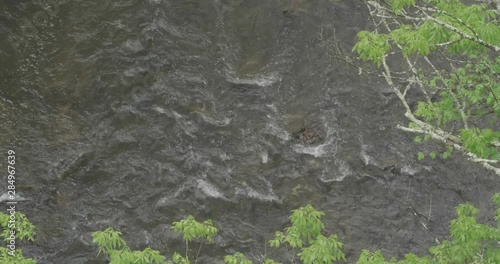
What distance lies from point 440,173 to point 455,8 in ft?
20.6

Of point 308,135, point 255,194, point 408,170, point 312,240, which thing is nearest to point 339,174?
point 308,135

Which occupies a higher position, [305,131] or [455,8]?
[455,8]

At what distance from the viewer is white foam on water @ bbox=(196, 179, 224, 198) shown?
12.5m

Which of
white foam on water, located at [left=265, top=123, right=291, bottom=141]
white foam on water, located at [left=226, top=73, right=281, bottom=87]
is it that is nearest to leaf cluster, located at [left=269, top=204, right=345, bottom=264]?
white foam on water, located at [left=265, top=123, right=291, bottom=141]

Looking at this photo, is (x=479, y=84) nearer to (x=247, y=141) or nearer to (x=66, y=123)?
(x=247, y=141)

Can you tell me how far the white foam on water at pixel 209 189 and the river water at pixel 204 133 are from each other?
2cm

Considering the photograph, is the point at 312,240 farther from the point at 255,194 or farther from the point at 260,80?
the point at 260,80

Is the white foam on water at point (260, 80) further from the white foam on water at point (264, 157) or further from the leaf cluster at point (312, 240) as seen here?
the leaf cluster at point (312, 240)

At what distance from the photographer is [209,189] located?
12.5 m

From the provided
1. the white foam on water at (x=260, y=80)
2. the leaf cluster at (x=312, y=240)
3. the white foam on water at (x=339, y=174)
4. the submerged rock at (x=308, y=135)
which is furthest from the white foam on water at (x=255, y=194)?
the leaf cluster at (x=312, y=240)

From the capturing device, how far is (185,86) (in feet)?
43.7

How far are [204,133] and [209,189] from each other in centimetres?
122

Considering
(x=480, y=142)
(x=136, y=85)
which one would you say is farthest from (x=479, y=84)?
(x=136, y=85)

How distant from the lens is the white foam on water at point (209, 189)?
12.5 m
